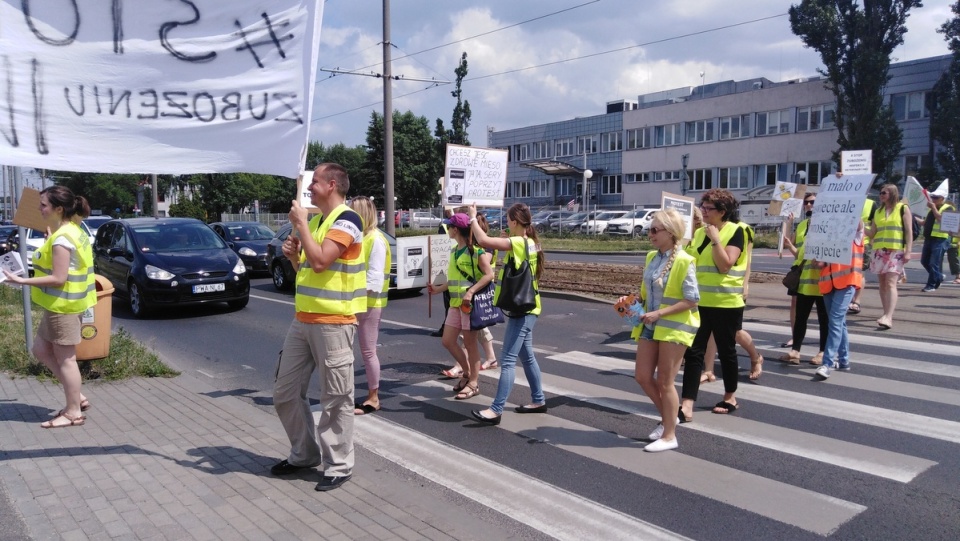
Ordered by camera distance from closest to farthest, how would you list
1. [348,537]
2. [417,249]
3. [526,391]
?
[348,537]
[526,391]
[417,249]

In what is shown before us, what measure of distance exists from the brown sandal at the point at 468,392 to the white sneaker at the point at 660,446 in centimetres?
206

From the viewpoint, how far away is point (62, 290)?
5.48 metres

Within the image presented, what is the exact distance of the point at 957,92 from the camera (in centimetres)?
3834

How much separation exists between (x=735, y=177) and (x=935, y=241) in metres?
41.9

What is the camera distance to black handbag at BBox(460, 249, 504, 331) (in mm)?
6723

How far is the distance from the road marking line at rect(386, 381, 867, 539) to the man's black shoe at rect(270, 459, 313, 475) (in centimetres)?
99

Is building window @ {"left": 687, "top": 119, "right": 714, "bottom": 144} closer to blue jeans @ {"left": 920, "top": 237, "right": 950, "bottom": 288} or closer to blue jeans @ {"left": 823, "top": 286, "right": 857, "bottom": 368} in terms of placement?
blue jeans @ {"left": 920, "top": 237, "right": 950, "bottom": 288}

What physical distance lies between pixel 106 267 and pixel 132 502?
36.4 feet

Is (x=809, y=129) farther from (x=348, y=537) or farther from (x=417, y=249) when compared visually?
(x=348, y=537)

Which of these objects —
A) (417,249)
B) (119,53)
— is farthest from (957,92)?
(119,53)

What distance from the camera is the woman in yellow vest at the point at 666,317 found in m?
5.19

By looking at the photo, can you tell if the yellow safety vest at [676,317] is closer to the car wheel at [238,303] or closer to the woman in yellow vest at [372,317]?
the woman in yellow vest at [372,317]

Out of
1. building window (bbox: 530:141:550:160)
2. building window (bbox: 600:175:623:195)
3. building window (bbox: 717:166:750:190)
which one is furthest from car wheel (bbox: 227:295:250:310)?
building window (bbox: 530:141:550:160)

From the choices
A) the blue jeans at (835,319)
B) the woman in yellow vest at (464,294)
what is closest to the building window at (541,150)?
the blue jeans at (835,319)
